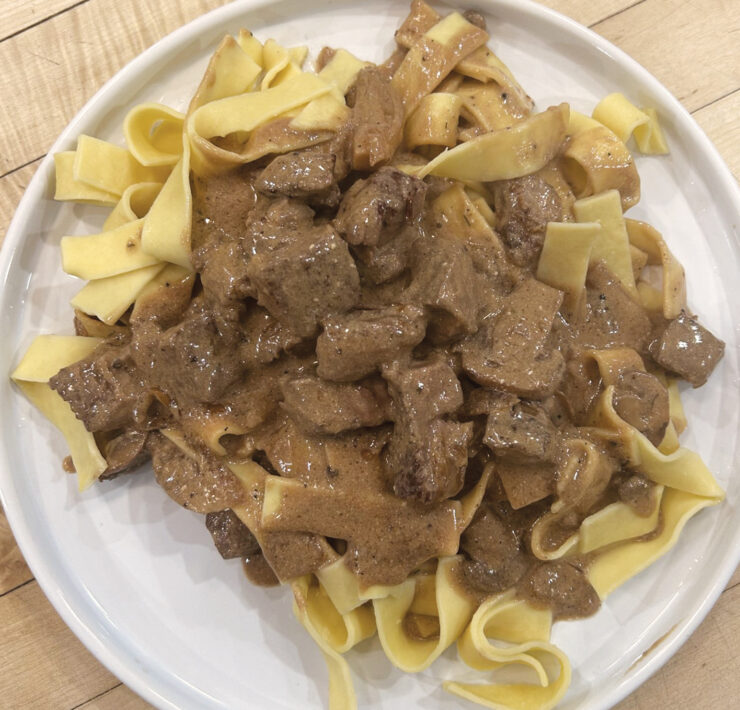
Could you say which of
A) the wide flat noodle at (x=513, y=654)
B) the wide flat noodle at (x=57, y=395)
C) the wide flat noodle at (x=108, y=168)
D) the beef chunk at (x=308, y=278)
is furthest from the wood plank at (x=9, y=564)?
the wide flat noodle at (x=513, y=654)

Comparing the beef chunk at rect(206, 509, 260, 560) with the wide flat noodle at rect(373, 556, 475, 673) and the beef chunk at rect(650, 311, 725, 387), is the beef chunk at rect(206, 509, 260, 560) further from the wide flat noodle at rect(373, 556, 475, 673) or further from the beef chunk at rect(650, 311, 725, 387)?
the beef chunk at rect(650, 311, 725, 387)

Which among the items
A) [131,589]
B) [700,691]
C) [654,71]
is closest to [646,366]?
[654,71]

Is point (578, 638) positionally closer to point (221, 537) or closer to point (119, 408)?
point (221, 537)

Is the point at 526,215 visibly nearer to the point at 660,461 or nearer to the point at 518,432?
the point at 518,432

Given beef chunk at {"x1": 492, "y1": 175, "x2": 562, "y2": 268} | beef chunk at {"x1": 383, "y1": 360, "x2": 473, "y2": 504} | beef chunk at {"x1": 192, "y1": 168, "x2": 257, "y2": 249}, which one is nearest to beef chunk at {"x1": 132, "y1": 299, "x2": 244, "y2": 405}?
beef chunk at {"x1": 192, "y1": 168, "x2": 257, "y2": 249}

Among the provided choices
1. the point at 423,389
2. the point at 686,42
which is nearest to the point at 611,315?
the point at 423,389

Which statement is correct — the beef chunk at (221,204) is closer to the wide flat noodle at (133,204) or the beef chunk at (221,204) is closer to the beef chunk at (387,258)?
the wide flat noodle at (133,204)

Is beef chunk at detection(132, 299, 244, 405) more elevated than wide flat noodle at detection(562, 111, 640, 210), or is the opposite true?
wide flat noodle at detection(562, 111, 640, 210)
